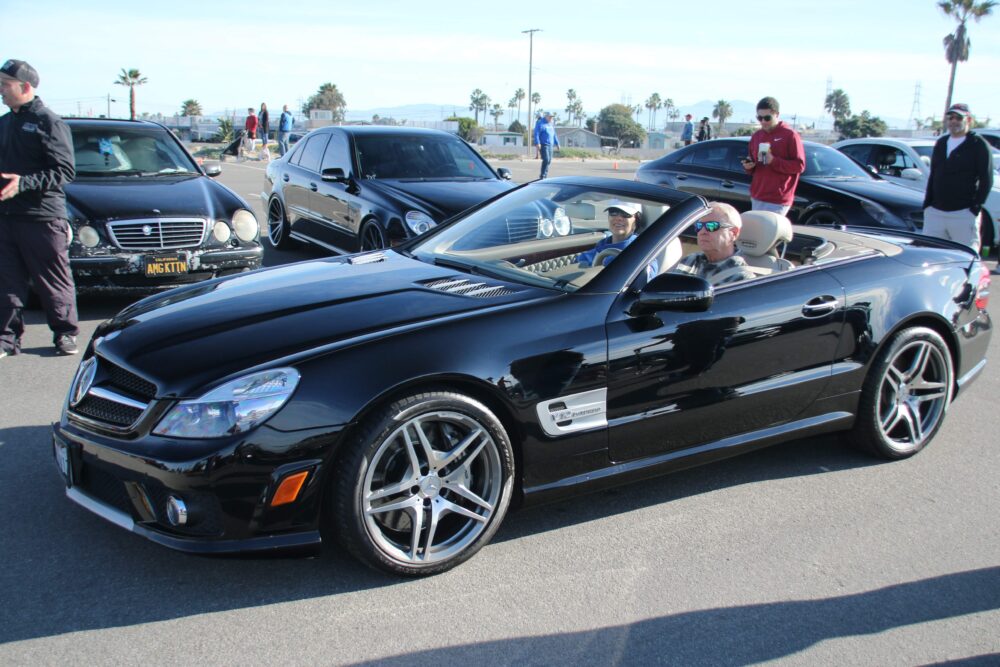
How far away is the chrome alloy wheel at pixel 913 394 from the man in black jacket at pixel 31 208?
509cm

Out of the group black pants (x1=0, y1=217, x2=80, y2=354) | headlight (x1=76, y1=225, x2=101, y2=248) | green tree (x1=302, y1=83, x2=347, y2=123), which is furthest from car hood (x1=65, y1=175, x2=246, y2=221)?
green tree (x1=302, y1=83, x2=347, y2=123)

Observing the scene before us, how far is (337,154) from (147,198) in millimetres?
2406

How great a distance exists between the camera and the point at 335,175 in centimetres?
896

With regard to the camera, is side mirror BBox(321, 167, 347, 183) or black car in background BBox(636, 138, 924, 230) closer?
side mirror BBox(321, 167, 347, 183)

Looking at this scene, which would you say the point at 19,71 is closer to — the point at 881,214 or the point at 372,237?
the point at 372,237

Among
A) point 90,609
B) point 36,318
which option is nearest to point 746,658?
point 90,609

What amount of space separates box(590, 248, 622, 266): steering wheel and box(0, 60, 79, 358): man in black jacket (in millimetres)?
3786

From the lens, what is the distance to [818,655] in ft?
9.38

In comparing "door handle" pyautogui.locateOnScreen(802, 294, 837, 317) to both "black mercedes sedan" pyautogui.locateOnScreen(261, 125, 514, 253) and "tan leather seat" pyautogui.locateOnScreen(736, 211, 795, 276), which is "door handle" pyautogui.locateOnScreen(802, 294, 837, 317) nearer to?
"tan leather seat" pyautogui.locateOnScreen(736, 211, 795, 276)

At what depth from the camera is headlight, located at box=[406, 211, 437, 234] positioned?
7961 mm

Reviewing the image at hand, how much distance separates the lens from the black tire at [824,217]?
10.2m

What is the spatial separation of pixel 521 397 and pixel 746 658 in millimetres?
1173

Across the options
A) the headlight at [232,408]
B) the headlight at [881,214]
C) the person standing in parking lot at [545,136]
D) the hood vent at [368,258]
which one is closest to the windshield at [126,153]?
the hood vent at [368,258]

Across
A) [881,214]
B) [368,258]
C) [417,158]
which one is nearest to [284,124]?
[417,158]
